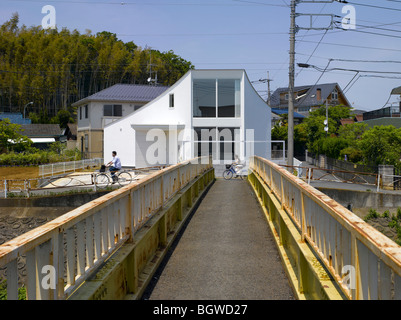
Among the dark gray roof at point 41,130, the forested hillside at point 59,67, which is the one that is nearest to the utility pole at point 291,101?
the dark gray roof at point 41,130

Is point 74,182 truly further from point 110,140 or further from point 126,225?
point 126,225

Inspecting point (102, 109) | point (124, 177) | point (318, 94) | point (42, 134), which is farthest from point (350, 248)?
point (318, 94)

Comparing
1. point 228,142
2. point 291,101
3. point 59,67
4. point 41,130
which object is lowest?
point 228,142

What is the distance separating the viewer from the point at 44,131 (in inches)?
2569

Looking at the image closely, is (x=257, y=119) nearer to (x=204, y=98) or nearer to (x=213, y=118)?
(x=213, y=118)

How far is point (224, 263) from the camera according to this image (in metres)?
7.48

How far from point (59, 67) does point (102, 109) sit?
4274cm

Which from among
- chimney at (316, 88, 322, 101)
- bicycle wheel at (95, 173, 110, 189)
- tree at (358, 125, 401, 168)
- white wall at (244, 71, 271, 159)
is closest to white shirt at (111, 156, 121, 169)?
bicycle wheel at (95, 173, 110, 189)

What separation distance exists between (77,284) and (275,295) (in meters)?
2.92

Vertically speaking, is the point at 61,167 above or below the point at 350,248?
below

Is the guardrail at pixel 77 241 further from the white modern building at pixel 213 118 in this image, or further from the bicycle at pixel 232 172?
the white modern building at pixel 213 118

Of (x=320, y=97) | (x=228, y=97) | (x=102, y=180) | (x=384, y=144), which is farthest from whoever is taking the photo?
(x=320, y=97)

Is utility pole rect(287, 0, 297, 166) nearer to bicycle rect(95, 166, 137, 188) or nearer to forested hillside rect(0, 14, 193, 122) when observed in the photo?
bicycle rect(95, 166, 137, 188)
